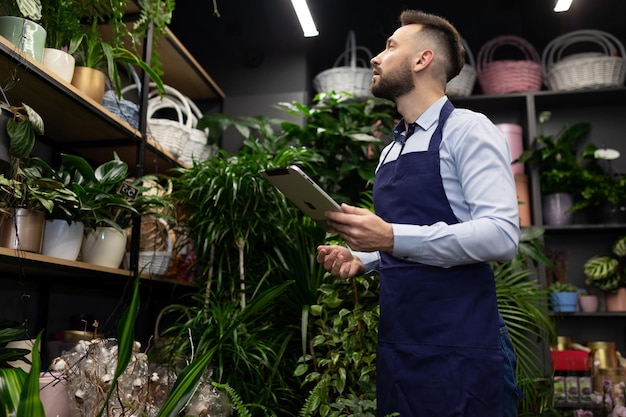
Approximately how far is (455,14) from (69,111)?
9.86 ft

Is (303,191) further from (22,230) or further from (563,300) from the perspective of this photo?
(563,300)

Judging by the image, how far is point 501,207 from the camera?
135 centimetres

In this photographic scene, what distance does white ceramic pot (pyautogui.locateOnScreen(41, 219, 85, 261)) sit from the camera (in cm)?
183

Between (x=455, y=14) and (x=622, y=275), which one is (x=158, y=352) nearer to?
(x=622, y=275)

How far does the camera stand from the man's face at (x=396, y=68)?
1692 mm

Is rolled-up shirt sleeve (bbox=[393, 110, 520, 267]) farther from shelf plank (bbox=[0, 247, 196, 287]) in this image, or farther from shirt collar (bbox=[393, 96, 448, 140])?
shelf plank (bbox=[0, 247, 196, 287])

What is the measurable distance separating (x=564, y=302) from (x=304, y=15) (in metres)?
2.17

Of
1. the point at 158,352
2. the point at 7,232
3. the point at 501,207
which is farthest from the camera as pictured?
the point at 158,352

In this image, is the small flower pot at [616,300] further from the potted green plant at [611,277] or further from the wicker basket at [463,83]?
the wicker basket at [463,83]

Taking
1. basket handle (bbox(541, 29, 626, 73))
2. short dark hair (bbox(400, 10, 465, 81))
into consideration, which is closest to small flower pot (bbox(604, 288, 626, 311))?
basket handle (bbox(541, 29, 626, 73))

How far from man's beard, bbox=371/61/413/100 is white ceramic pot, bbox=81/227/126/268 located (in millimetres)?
1095

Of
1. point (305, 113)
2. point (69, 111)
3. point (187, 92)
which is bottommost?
point (69, 111)

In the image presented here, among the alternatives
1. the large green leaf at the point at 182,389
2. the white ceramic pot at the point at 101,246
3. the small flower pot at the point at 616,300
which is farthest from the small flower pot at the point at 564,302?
the large green leaf at the point at 182,389

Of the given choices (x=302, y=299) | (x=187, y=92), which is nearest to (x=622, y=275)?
(x=302, y=299)
